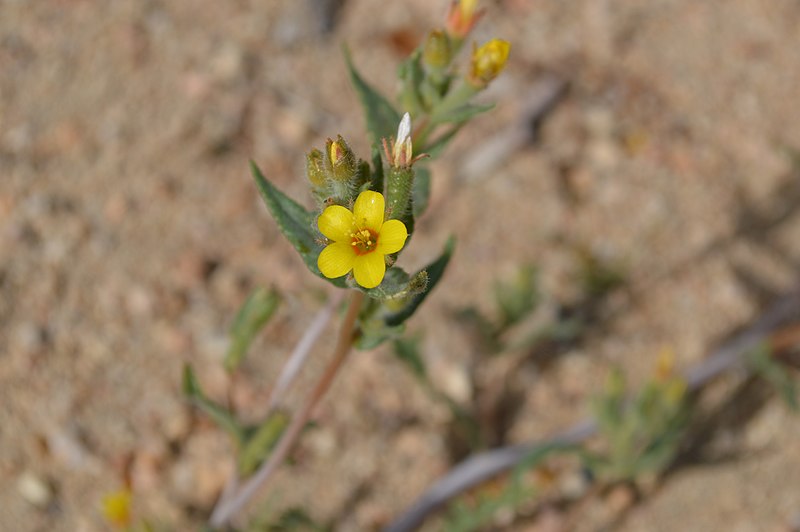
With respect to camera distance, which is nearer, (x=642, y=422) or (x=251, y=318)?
(x=251, y=318)

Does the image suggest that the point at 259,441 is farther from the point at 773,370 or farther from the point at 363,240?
the point at 773,370

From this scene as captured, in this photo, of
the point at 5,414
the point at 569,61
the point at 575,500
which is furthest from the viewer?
the point at 569,61

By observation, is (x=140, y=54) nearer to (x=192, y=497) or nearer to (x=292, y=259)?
(x=292, y=259)

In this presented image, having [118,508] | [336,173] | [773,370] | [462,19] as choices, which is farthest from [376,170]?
[773,370]

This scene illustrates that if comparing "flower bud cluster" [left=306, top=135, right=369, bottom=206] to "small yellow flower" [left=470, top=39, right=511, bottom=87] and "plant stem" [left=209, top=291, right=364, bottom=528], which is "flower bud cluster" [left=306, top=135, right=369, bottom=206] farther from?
"small yellow flower" [left=470, top=39, right=511, bottom=87]

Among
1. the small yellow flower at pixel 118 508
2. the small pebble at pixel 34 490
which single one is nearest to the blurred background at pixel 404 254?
the small pebble at pixel 34 490

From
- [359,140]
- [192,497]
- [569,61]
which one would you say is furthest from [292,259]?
[569,61]
